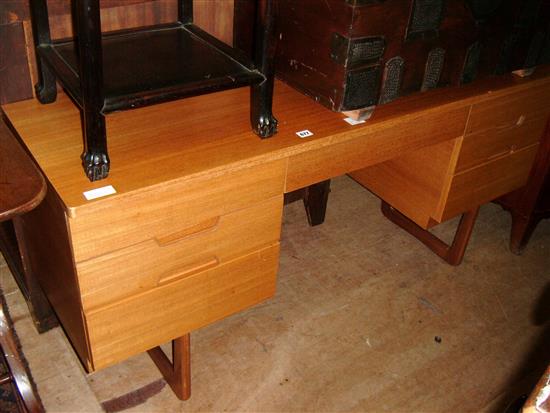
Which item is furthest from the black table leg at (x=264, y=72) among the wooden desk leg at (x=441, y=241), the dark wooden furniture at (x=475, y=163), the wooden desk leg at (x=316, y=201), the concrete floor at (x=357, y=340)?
the wooden desk leg at (x=441, y=241)

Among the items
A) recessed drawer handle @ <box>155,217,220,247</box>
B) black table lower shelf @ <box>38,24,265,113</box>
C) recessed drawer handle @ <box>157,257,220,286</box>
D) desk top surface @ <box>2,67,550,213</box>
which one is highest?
black table lower shelf @ <box>38,24,265,113</box>

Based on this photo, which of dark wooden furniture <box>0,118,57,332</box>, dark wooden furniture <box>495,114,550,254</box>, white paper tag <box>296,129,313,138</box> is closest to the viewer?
dark wooden furniture <box>0,118,57,332</box>

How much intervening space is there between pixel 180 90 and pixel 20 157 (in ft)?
0.98

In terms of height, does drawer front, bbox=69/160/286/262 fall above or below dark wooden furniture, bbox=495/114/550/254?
above

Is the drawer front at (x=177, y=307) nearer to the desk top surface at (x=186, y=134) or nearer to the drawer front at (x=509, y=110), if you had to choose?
the desk top surface at (x=186, y=134)

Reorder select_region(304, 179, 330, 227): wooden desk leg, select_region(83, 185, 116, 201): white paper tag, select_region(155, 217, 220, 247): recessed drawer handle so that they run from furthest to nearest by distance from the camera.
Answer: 1. select_region(304, 179, 330, 227): wooden desk leg
2. select_region(155, 217, 220, 247): recessed drawer handle
3. select_region(83, 185, 116, 201): white paper tag

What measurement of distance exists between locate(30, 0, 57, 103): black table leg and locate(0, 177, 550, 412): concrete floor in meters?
0.73

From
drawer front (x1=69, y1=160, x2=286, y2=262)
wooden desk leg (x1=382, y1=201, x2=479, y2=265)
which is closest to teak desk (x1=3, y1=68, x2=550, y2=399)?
drawer front (x1=69, y1=160, x2=286, y2=262)

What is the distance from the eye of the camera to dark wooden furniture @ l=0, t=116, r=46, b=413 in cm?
90

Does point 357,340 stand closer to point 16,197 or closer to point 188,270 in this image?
point 188,270

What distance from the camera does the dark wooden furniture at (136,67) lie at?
97cm

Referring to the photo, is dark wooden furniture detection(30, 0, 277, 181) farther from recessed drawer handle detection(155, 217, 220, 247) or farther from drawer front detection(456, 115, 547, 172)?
drawer front detection(456, 115, 547, 172)

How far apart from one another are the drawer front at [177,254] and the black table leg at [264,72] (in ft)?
0.52

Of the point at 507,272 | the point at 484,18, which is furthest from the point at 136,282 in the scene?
the point at 507,272
